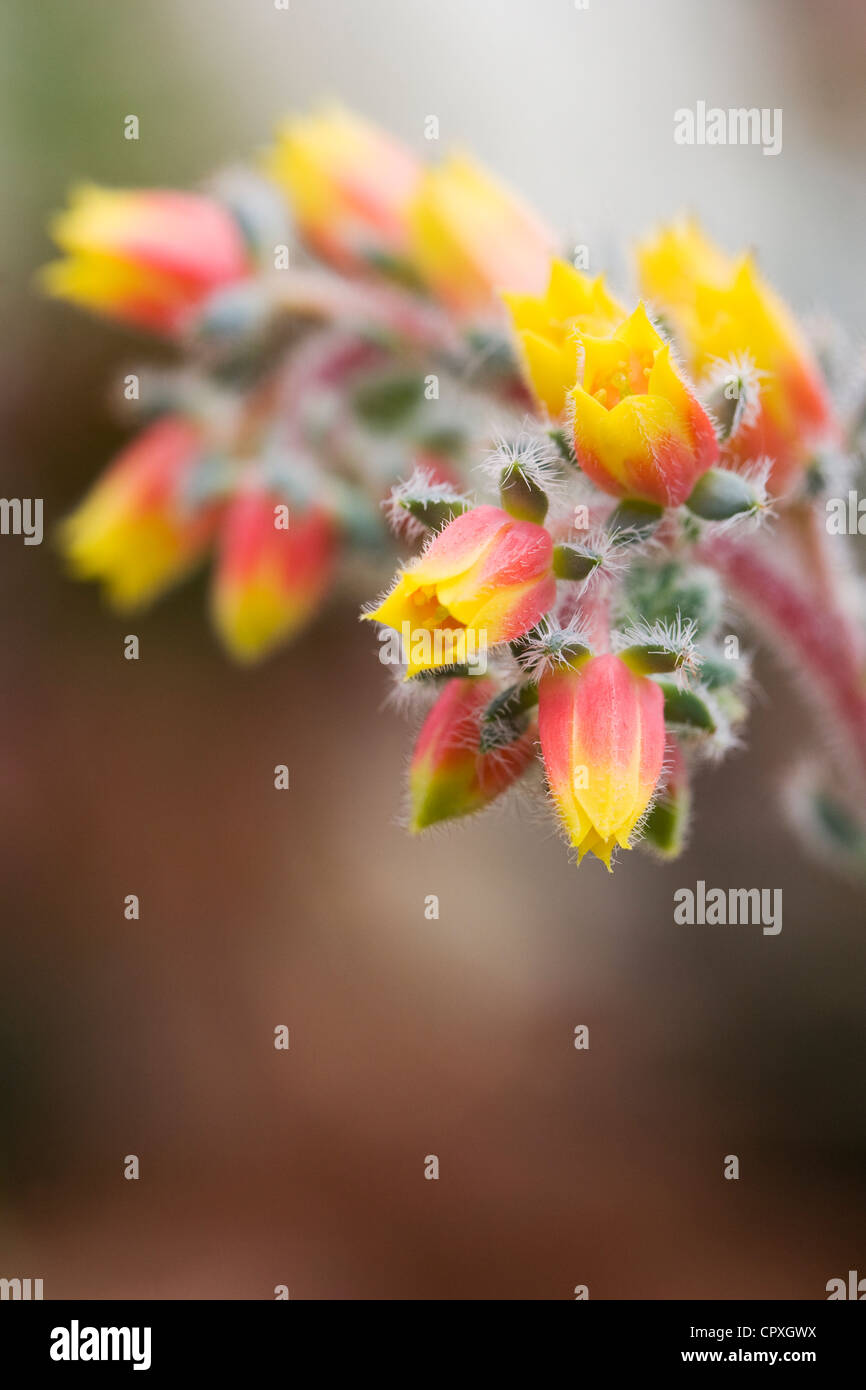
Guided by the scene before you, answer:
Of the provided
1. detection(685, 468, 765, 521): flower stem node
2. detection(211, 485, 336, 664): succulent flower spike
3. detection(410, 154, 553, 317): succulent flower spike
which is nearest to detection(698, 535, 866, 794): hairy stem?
detection(685, 468, 765, 521): flower stem node

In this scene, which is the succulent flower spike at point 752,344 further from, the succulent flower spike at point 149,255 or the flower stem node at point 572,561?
the succulent flower spike at point 149,255

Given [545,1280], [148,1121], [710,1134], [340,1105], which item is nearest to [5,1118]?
[148,1121]

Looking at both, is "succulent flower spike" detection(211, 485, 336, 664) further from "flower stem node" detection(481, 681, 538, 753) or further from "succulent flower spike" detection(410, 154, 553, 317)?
"flower stem node" detection(481, 681, 538, 753)

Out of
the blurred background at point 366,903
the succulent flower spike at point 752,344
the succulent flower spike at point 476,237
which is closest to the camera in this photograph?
the succulent flower spike at point 752,344

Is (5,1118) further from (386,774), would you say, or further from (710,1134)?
(710,1134)

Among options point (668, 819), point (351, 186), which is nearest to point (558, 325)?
point (668, 819)

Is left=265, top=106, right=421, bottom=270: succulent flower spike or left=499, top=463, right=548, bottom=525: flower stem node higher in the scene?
left=265, top=106, right=421, bottom=270: succulent flower spike

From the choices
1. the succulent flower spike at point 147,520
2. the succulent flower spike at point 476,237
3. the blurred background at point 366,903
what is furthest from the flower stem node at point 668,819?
the blurred background at point 366,903
